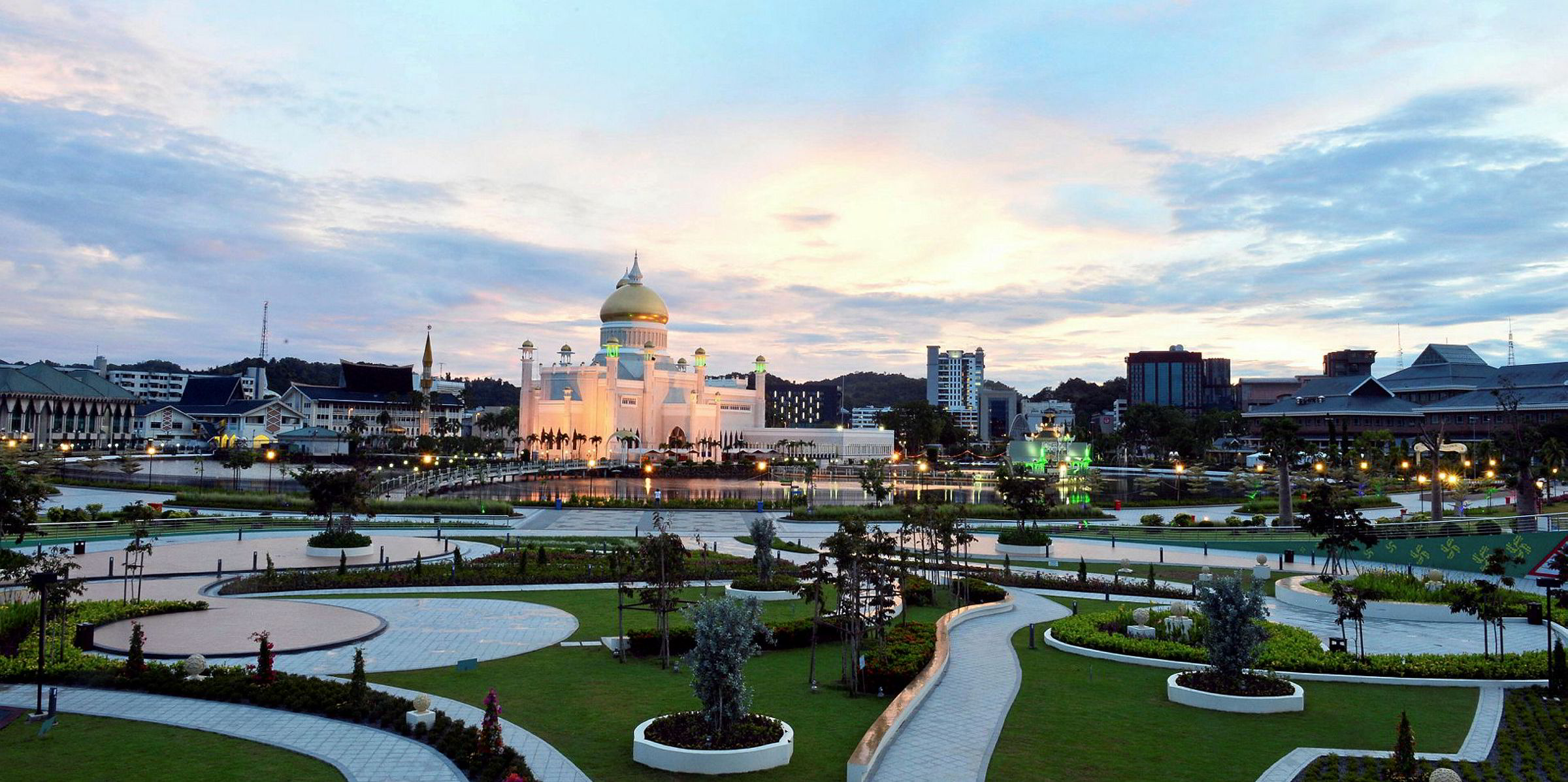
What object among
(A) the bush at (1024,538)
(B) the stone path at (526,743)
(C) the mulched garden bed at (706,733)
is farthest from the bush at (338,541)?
(A) the bush at (1024,538)

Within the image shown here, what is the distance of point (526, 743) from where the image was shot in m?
12.9

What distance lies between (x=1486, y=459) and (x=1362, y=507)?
1629 centimetres

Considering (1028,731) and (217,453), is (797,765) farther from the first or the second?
(217,453)

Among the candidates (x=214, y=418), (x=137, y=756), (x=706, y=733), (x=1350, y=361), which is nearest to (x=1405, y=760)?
(x=706, y=733)

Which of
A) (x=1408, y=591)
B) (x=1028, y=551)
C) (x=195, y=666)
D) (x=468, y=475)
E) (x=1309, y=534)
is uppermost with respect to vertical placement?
(x=468, y=475)

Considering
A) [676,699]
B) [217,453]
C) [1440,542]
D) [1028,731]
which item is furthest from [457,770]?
[217,453]

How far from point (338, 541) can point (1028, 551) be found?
24.5 meters

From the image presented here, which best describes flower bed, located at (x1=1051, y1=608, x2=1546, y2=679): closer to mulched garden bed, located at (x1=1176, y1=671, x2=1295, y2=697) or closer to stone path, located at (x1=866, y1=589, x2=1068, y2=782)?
mulched garden bed, located at (x1=1176, y1=671, x2=1295, y2=697)

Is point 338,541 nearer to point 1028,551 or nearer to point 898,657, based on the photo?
point 898,657

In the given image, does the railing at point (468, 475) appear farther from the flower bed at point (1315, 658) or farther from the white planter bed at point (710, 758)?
the white planter bed at point (710, 758)

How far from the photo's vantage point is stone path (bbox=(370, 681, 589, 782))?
38.4 ft

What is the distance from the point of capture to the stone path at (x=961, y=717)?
476 inches

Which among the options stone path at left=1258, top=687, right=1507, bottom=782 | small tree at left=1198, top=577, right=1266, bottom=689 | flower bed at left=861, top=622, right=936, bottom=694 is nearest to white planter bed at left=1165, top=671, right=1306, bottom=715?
small tree at left=1198, top=577, right=1266, bottom=689

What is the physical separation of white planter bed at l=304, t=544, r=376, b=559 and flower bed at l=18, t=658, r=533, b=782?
14.2m
